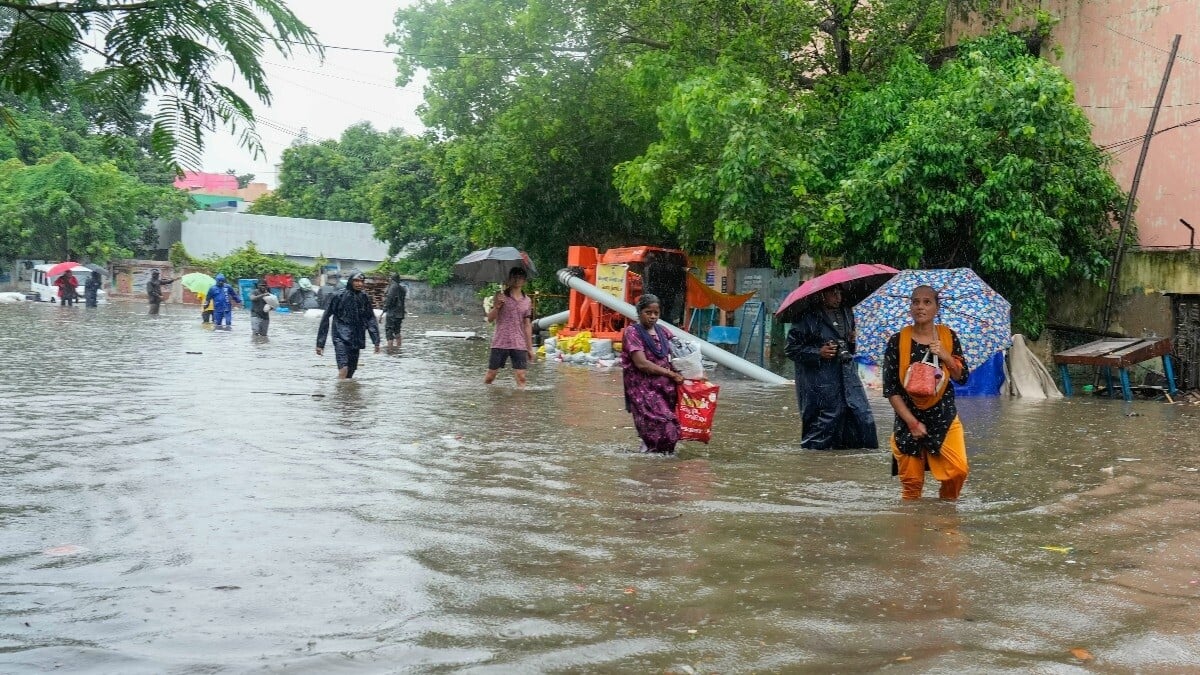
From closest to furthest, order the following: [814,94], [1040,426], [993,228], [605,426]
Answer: [605,426]
[1040,426]
[993,228]
[814,94]

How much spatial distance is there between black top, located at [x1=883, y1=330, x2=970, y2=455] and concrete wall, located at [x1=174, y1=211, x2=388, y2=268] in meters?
53.0

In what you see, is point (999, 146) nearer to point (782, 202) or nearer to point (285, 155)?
point (782, 202)

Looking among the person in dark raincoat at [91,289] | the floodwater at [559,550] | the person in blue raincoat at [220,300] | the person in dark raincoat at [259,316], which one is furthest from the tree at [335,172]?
the floodwater at [559,550]

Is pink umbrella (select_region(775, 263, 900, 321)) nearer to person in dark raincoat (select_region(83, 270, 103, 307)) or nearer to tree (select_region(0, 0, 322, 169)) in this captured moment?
tree (select_region(0, 0, 322, 169))

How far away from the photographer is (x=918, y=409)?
24.2 feet

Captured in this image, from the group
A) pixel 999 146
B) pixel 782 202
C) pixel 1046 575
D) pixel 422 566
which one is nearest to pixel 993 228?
pixel 999 146

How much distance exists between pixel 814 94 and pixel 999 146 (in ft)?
11.8

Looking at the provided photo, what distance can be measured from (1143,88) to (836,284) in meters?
11.7

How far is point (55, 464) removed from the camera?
874cm

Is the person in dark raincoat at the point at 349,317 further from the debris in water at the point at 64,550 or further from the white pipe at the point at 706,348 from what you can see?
the debris in water at the point at 64,550

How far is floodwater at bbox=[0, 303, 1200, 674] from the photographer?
453 centimetres

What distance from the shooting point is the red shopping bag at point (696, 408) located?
9.86 meters

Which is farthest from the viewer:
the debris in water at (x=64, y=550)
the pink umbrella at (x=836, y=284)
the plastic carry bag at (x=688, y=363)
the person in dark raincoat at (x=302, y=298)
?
the person in dark raincoat at (x=302, y=298)

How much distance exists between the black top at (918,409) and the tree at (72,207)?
145ft
